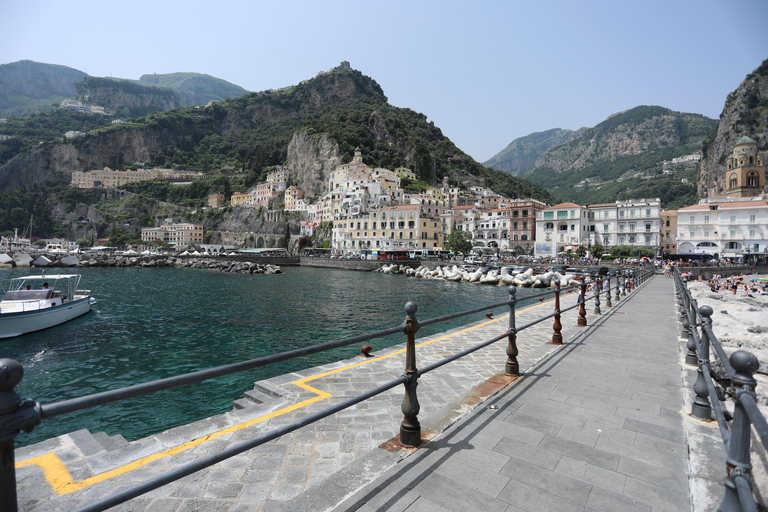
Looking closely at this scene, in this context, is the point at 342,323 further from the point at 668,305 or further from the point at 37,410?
the point at 37,410

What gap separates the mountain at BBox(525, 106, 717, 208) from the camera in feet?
419

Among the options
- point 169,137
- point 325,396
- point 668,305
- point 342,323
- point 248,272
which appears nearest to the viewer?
point 325,396

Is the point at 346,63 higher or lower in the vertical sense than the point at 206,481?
higher

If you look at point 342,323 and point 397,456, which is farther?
point 342,323

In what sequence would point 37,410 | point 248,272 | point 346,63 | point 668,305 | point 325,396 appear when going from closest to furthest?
point 37,410 < point 325,396 < point 668,305 < point 248,272 < point 346,63

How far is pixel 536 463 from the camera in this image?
3.20 metres

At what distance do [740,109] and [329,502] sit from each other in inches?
5447

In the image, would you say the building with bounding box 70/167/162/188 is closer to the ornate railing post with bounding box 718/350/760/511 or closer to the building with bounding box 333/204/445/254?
the building with bounding box 333/204/445/254

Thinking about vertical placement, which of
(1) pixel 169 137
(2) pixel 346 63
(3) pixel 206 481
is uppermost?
(2) pixel 346 63

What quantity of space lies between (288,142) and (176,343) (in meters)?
140

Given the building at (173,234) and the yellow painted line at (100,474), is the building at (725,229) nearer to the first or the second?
the yellow painted line at (100,474)

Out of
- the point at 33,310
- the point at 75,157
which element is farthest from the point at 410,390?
the point at 75,157

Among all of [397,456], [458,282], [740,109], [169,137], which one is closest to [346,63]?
[169,137]

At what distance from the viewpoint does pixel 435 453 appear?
334 cm
